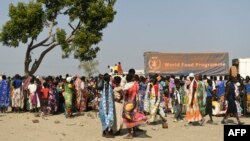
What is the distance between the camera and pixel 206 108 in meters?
15.6

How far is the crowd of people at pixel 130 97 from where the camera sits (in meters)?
12.1

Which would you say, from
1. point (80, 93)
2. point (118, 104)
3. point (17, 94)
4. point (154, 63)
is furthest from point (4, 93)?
point (154, 63)

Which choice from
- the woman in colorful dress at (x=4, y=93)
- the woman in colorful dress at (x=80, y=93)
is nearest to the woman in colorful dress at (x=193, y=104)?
the woman in colorful dress at (x=80, y=93)

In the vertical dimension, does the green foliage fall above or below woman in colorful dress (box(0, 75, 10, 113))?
above

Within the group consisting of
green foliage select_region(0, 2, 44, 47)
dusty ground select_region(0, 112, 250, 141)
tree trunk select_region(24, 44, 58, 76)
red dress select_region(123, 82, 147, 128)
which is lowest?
dusty ground select_region(0, 112, 250, 141)

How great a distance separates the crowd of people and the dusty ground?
1.37ft

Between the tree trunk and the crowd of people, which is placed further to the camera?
the tree trunk

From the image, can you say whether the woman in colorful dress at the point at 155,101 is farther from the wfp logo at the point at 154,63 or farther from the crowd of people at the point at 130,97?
the wfp logo at the point at 154,63

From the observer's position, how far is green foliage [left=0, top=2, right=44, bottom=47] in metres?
26.0

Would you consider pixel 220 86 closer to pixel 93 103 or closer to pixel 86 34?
pixel 93 103

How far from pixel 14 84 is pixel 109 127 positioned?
8.83 meters

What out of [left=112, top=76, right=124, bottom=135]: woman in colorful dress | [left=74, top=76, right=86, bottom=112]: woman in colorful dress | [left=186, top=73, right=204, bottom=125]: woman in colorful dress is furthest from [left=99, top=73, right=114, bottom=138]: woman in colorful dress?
[left=74, top=76, right=86, bottom=112]: woman in colorful dress

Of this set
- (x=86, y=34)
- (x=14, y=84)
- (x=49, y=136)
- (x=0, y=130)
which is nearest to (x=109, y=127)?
(x=49, y=136)

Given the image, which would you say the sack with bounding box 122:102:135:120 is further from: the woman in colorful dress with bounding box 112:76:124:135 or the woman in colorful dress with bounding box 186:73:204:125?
the woman in colorful dress with bounding box 186:73:204:125
